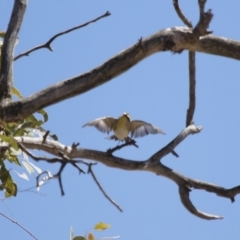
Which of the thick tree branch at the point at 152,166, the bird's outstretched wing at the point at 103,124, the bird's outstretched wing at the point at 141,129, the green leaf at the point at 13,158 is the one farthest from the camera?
the bird's outstretched wing at the point at 103,124

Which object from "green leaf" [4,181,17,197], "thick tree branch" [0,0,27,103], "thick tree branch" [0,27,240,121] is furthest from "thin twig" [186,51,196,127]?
"green leaf" [4,181,17,197]

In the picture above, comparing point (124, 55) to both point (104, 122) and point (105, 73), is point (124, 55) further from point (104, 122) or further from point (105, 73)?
point (104, 122)

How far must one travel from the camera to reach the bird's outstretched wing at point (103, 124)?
18.5ft

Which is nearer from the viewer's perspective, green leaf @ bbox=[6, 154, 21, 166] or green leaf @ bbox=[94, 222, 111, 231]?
green leaf @ bbox=[94, 222, 111, 231]

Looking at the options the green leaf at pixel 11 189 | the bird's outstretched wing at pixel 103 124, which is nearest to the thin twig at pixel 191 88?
the green leaf at pixel 11 189

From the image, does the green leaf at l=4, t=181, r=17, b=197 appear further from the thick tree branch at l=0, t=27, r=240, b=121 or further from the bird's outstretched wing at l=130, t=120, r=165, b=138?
the bird's outstretched wing at l=130, t=120, r=165, b=138

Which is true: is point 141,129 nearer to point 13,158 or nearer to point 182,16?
point 13,158

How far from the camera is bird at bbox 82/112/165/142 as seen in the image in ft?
17.9

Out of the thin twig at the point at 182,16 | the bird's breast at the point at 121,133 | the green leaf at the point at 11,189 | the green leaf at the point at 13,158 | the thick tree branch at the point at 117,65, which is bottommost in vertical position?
the green leaf at the point at 11,189

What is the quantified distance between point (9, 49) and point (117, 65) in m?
0.50

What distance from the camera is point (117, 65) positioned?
241cm

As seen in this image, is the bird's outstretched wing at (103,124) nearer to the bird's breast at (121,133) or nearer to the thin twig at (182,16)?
the bird's breast at (121,133)

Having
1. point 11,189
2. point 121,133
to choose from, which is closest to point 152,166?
point 11,189

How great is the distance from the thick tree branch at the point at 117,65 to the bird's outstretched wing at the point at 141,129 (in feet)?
9.77
